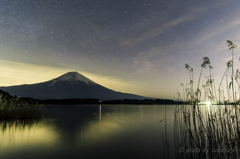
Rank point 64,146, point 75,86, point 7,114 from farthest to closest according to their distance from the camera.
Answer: point 75,86, point 7,114, point 64,146

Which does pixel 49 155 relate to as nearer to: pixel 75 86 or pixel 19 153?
pixel 19 153

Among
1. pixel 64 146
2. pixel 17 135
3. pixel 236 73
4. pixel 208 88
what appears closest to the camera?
pixel 236 73

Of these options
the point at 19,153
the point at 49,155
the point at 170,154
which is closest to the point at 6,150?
the point at 19,153

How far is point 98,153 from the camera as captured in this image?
557 centimetres

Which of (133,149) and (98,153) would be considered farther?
(133,149)

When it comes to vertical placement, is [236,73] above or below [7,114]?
above

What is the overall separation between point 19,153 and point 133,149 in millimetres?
4206

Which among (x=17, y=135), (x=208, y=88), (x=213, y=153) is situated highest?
(x=208, y=88)

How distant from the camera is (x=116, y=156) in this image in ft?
17.2

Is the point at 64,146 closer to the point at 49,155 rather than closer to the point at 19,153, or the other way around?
the point at 49,155

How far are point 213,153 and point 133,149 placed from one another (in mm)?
2809

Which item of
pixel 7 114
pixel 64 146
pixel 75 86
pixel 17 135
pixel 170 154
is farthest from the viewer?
pixel 75 86

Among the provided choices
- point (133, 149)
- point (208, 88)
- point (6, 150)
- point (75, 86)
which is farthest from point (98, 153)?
point (75, 86)

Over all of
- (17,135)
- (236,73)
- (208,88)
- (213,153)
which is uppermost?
(236,73)
